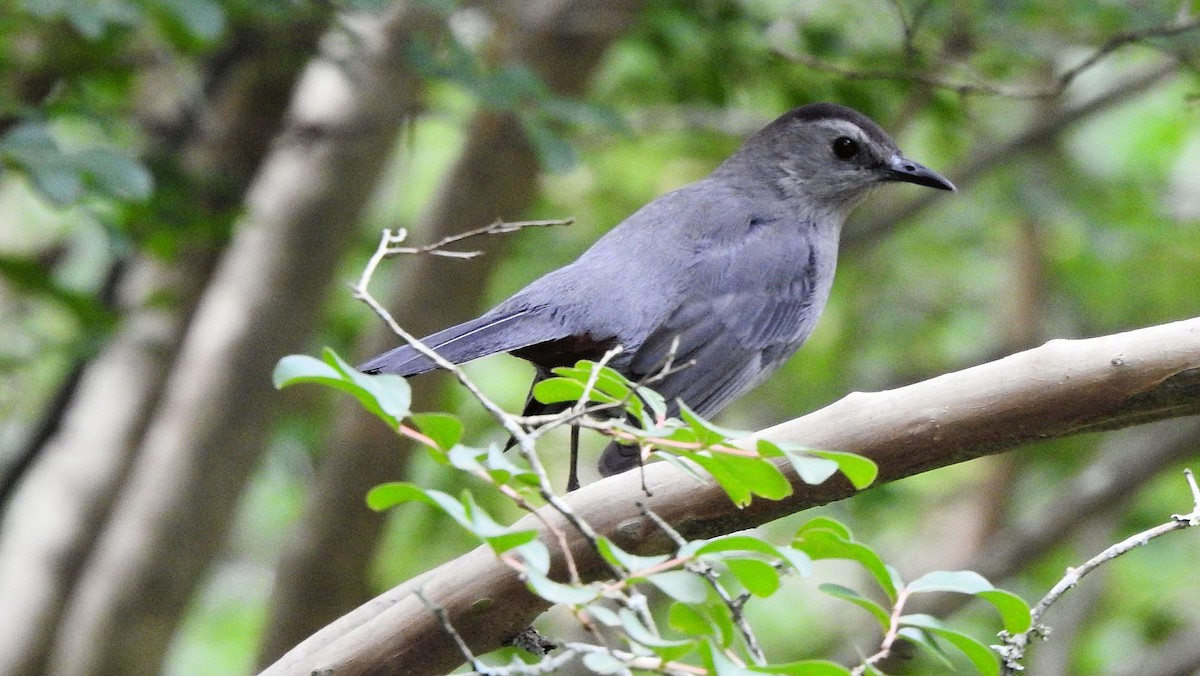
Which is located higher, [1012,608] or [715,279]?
[1012,608]

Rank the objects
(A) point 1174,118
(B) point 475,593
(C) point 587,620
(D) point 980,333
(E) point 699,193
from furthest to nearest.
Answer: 1. (D) point 980,333
2. (A) point 1174,118
3. (E) point 699,193
4. (B) point 475,593
5. (C) point 587,620

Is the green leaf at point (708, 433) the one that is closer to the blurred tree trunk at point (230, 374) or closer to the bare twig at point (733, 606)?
the bare twig at point (733, 606)

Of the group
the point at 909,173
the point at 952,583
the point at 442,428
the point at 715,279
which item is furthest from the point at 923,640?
the point at 909,173

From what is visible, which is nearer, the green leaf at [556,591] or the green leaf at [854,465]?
the green leaf at [556,591]

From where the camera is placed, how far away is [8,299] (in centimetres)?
598

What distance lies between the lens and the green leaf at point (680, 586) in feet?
4.76

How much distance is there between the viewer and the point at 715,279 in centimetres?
390

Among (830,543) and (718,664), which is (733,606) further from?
(718,664)

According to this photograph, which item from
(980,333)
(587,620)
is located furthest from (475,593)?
(980,333)

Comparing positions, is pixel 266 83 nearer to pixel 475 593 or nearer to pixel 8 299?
pixel 8 299

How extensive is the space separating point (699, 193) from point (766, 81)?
115 cm

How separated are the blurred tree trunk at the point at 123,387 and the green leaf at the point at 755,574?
3726 mm

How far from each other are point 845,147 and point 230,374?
2430 mm

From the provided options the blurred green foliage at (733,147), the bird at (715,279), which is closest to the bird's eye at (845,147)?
the bird at (715,279)
